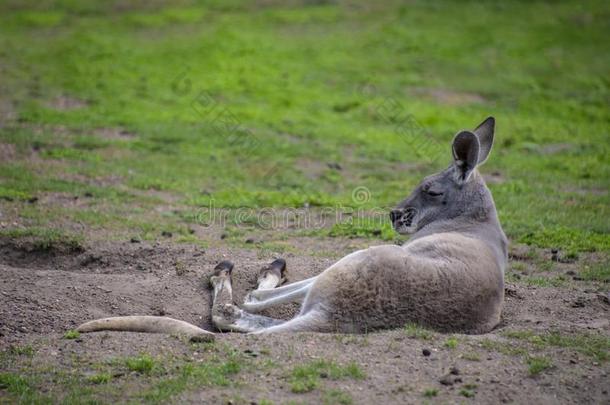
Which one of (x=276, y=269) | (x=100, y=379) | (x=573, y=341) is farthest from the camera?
(x=276, y=269)

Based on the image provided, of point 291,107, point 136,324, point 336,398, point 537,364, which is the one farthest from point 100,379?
point 291,107

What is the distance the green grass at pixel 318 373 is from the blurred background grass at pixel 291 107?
463cm

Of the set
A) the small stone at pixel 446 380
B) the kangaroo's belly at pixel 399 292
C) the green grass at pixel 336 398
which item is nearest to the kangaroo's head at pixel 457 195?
the kangaroo's belly at pixel 399 292

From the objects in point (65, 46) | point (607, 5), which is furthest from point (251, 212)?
point (607, 5)

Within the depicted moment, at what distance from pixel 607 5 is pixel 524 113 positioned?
993 centimetres

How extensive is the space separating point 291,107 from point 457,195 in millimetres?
9846

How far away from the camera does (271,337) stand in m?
6.35

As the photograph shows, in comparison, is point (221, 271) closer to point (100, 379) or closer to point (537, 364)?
point (100, 379)

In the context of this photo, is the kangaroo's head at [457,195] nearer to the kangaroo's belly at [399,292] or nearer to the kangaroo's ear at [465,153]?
the kangaroo's ear at [465,153]

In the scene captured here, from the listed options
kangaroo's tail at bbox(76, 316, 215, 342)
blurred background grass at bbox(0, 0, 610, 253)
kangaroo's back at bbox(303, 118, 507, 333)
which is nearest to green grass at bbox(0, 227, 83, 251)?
blurred background grass at bbox(0, 0, 610, 253)

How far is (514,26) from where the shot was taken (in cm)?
2428

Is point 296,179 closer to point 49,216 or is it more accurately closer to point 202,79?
point 49,216

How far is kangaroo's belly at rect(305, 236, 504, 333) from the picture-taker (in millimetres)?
6379

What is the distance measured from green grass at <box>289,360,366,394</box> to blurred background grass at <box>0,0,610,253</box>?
15.2 feet
